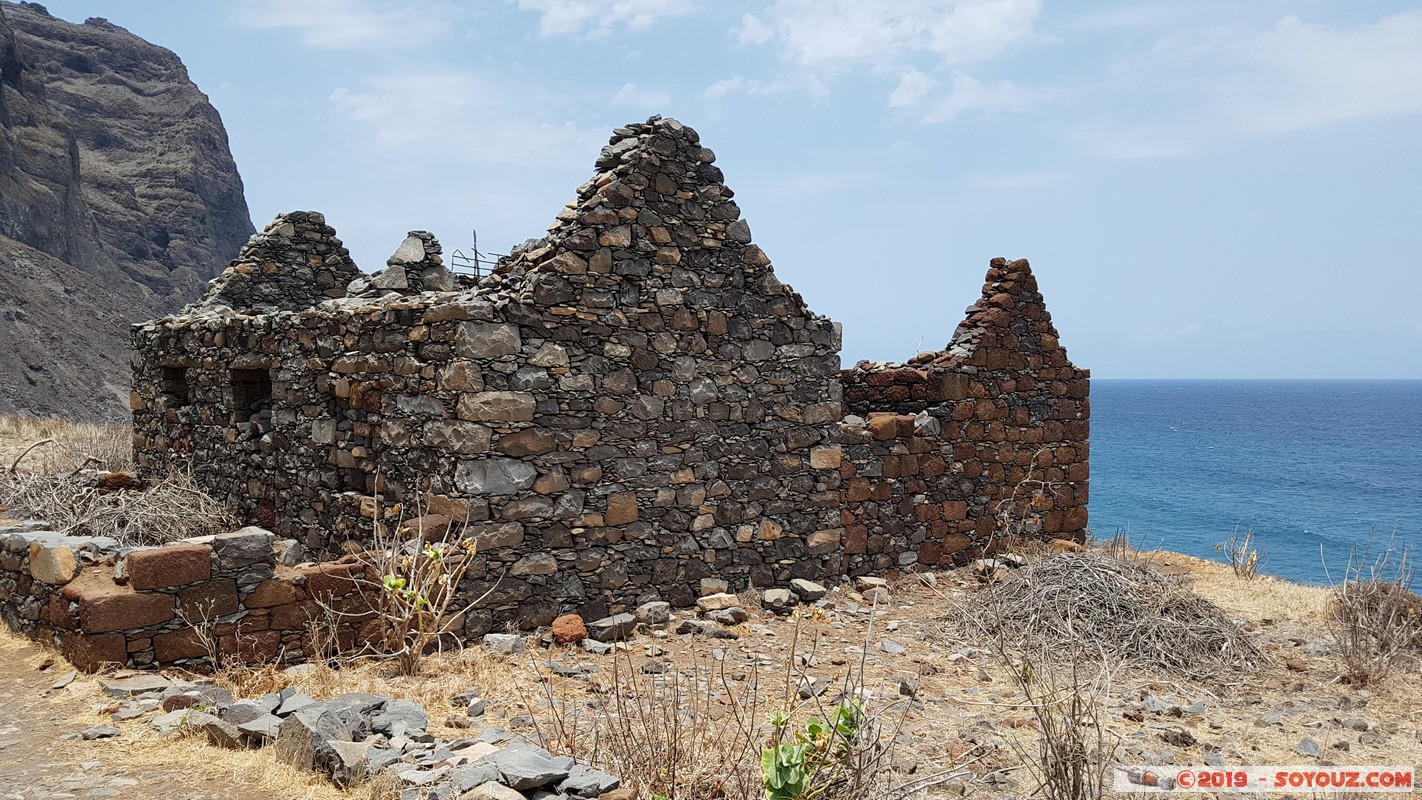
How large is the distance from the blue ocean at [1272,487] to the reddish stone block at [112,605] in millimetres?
8434

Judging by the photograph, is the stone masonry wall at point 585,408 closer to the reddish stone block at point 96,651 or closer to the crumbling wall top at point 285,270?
the crumbling wall top at point 285,270

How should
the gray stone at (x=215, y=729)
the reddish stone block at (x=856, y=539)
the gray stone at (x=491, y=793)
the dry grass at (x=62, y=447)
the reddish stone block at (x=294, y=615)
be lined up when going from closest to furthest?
1. the gray stone at (x=491, y=793)
2. the gray stone at (x=215, y=729)
3. the reddish stone block at (x=294, y=615)
4. the reddish stone block at (x=856, y=539)
5. the dry grass at (x=62, y=447)

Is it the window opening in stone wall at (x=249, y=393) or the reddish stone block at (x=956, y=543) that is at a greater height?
the window opening in stone wall at (x=249, y=393)

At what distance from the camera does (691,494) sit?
27.5ft

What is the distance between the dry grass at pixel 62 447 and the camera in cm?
1257

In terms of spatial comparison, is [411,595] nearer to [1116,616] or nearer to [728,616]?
[728,616]

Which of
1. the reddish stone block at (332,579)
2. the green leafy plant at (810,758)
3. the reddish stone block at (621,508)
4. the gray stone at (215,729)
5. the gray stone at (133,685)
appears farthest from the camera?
the reddish stone block at (621,508)

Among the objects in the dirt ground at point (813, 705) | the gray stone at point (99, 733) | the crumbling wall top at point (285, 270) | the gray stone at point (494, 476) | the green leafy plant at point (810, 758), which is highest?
the crumbling wall top at point (285, 270)

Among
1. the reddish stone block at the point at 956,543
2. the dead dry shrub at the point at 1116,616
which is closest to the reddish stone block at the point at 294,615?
the dead dry shrub at the point at 1116,616

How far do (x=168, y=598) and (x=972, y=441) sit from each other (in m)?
8.05

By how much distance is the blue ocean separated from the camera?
29.3 metres

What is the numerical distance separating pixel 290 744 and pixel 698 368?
476 centimetres

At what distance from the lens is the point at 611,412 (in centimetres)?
784

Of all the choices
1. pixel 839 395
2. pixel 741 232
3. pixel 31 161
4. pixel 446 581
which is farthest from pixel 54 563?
pixel 31 161
